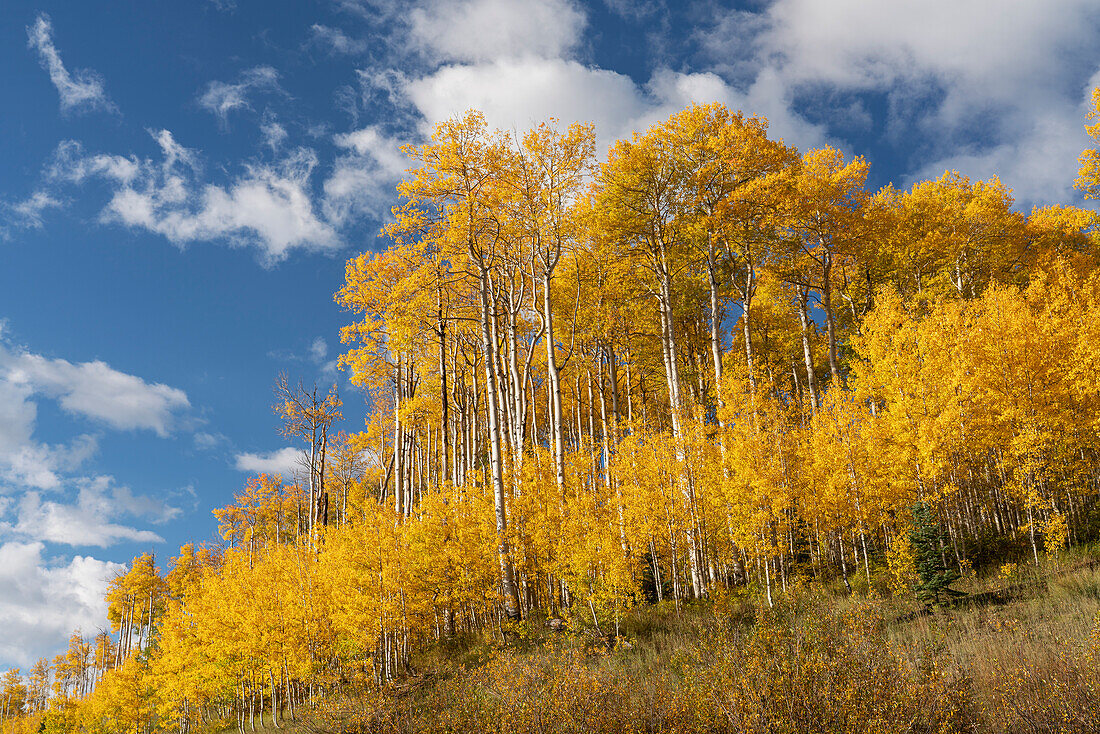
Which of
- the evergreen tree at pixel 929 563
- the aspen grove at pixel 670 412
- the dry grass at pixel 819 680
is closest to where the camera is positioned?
the dry grass at pixel 819 680

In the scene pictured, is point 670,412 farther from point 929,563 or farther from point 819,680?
point 819,680

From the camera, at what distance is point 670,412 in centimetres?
2392

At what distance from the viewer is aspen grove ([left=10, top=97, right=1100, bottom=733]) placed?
17656 millimetres

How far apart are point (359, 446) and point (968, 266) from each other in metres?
33.0

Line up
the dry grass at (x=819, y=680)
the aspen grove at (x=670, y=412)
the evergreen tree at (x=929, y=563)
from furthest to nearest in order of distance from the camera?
the aspen grove at (x=670, y=412) < the evergreen tree at (x=929, y=563) < the dry grass at (x=819, y=680)

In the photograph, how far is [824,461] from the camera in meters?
17.8

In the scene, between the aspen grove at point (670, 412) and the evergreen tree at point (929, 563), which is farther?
the aspen grove at point (670, 412)

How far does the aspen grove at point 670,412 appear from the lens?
17656mm

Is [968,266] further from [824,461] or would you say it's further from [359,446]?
[359,446]

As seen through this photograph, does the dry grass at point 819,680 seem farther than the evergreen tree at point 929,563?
No

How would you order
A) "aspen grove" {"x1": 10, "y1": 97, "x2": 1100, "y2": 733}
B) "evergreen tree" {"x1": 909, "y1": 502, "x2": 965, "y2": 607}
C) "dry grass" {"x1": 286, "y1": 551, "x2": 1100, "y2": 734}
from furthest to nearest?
"aspen grove" {"x1": 10, "y1": 97, "x2": 1100, "y2": 733} < "evergreen tree" {"x1": 909, "y1": 502, "x2": 965, "y2": 607} < "dry grass" {"x1": 286, "y1": 551, "x2": 1100, "y2": 734}

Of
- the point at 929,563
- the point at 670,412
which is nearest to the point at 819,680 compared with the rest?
the point at 929,563

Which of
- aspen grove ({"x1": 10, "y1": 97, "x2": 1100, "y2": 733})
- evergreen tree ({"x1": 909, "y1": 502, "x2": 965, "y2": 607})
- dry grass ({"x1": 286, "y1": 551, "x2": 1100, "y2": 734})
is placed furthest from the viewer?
aspen grove ({"x1": 10, "y1": 97, "x2": 1100, "y2": 733})

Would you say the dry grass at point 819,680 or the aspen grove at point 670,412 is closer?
the dry grass at point 819,680
